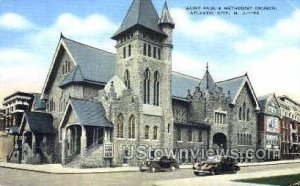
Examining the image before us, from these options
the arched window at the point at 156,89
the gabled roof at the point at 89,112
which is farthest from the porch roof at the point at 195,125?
the gabled roof at the point at 89,112

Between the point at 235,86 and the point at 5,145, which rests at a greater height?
the point at 235,86

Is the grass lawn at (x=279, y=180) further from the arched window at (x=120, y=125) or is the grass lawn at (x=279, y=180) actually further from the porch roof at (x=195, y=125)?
the arched window at (x=120, y=125)

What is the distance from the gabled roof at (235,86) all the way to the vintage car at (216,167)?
2.46 meters

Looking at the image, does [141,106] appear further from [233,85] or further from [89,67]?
[233,85]

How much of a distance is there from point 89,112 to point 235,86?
17.9ft

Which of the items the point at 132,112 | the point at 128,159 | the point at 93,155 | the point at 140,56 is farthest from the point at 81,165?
the point at 140,56

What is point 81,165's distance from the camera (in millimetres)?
16062

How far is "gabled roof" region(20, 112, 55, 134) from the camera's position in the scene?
2006 cm

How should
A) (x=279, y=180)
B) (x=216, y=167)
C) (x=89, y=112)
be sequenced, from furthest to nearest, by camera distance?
(x=89, y=112), (x=216, y=167), (x=279, y=180)

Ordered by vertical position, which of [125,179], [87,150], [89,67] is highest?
[89,67]

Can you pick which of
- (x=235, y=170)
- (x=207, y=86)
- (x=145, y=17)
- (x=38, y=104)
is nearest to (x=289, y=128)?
(x=235, y=170)

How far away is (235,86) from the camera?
16234 millimetres

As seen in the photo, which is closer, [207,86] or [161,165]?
[161,165]

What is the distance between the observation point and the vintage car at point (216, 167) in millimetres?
13742
